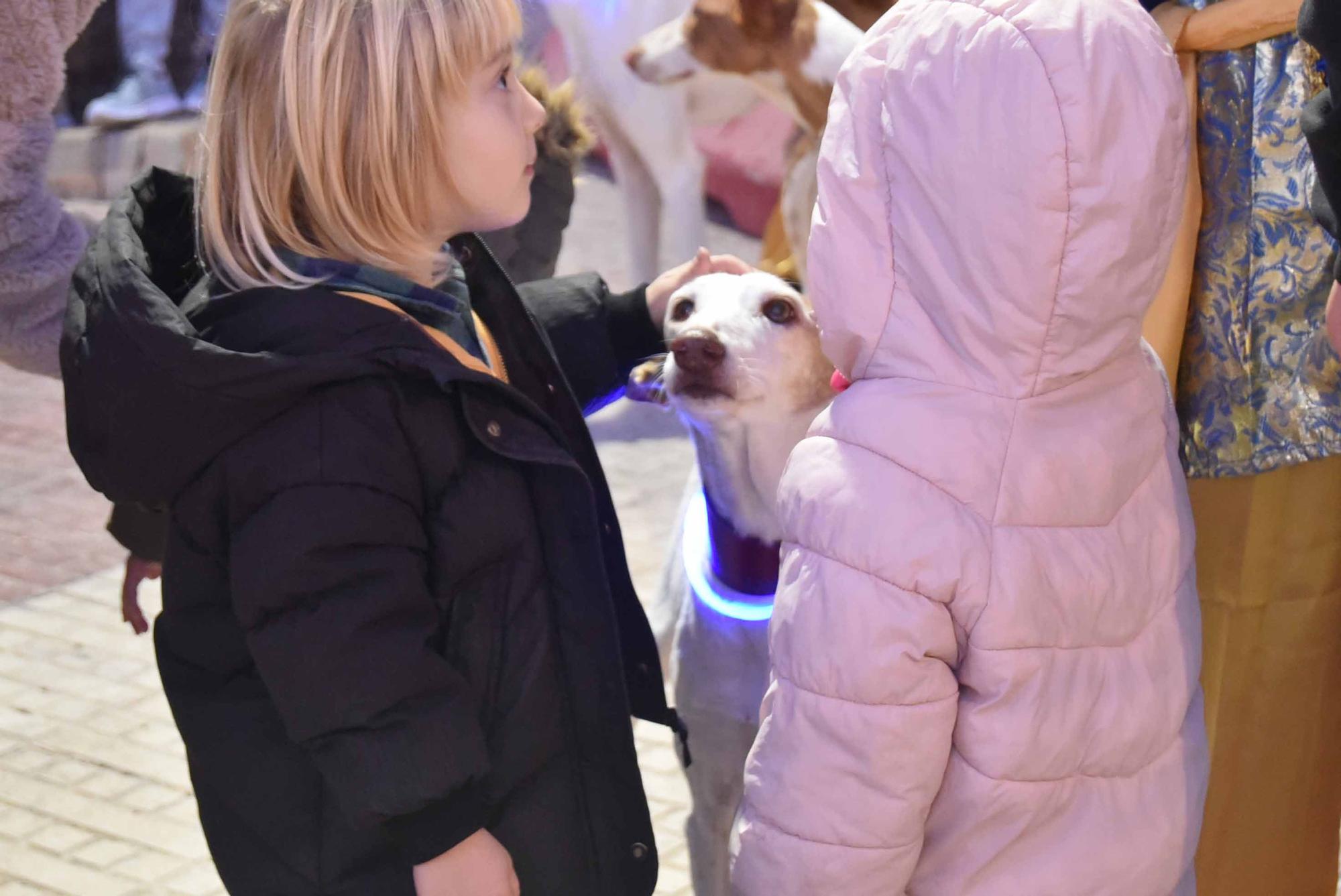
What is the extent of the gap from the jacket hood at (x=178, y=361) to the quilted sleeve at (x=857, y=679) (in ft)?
1.67

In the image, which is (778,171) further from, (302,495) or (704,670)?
(302,495)

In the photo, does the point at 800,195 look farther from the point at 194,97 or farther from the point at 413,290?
the point at 194,97

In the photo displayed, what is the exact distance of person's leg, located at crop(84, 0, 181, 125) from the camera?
8.49 meters

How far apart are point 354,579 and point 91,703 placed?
2.39 meters

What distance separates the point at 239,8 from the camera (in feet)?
5.32

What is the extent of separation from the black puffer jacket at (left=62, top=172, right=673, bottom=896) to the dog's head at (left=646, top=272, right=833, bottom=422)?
0.26 metres

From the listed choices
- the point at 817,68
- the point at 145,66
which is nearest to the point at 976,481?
the point at 817,68

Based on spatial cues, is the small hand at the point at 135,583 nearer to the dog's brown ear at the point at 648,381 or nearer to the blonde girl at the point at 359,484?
the blonde girl at the point at 359,484

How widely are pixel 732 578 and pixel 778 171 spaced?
17.8ft

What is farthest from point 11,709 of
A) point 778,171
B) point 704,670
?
point 778,171

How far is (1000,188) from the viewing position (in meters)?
1.37

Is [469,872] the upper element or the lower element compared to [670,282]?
lower

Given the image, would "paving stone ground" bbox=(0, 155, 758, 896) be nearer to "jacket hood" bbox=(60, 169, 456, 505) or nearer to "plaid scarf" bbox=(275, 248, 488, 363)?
"plaid scarf" bbox=(275, 248, 488, 363)

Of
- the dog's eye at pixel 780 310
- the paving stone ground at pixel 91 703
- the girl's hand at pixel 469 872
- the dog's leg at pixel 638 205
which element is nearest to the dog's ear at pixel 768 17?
the dog's eye at pixel 780 310
